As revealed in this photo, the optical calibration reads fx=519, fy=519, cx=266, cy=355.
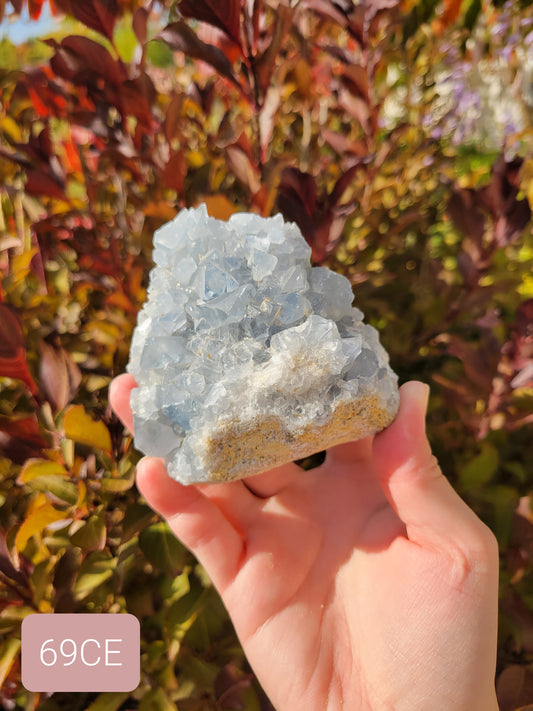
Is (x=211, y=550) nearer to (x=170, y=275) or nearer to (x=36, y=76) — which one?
(x=170, y=275)

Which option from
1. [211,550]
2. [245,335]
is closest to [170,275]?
[245,335]

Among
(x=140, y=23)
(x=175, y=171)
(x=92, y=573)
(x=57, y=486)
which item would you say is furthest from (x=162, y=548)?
(x=140, y=23)

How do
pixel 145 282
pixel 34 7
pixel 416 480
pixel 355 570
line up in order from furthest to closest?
pixel 145 282 < pixel 34 7 < pixel 355 570 < pixel 416 480

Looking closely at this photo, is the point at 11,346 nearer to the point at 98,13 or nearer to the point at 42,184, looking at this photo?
the point at 42,184

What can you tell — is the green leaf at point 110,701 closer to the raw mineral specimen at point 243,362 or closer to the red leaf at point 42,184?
the raw mineral specimen at point 243,362

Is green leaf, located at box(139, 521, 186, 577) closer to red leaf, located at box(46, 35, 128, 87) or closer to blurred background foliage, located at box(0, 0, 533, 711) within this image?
blurred background foliage, located at box(0, 0, 533, 711)
